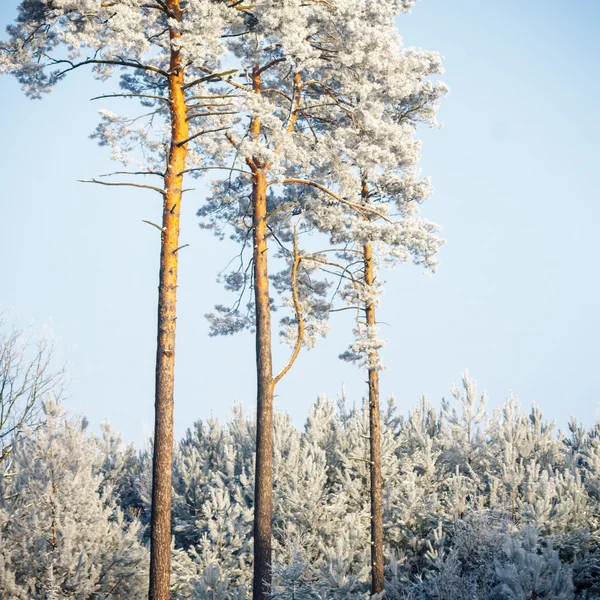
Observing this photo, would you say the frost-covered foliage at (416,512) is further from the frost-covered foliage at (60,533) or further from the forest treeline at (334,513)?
the frost-covered foliage at (60,533)

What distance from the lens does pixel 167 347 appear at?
33.0 feet

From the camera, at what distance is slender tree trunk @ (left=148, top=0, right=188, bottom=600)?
965 cm

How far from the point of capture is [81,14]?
10.8 m

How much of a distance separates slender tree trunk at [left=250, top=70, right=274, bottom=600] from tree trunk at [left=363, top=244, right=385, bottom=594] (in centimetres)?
202

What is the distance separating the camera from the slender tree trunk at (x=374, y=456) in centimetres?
1233

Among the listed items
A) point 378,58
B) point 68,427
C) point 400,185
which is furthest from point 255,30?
point 68,427

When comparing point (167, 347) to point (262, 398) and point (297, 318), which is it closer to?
point (262, 398)

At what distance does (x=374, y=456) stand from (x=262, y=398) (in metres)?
2.49

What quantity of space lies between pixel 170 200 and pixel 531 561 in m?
8.33

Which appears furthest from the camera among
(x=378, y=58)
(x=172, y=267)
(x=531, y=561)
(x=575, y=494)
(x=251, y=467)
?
(x=251, y=467)

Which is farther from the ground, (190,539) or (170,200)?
(170,200)

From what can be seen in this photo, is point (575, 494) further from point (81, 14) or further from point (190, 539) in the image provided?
point (81, 14)

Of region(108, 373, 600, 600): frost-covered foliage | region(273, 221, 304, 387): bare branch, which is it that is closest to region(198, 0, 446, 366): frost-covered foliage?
region(273, 221, 304, 387): bare branch

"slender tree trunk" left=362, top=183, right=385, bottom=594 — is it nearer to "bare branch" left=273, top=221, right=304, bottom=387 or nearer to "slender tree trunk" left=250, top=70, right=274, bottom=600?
"bare branch" left=273, top=221, right=304, bottom=387
